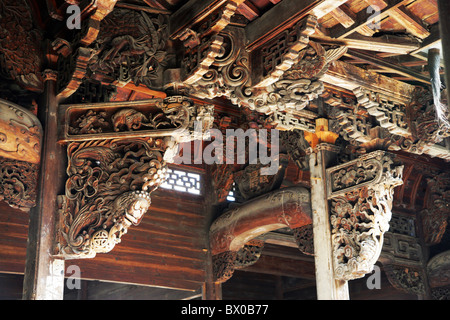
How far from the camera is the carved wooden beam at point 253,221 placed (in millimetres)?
5909

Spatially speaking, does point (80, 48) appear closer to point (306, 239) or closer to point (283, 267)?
point (306, 239)

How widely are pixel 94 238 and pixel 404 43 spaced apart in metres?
2.48

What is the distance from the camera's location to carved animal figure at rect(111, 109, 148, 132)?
4.25 meters

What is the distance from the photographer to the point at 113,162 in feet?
13.8

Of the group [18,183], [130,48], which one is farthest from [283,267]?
[18,183]

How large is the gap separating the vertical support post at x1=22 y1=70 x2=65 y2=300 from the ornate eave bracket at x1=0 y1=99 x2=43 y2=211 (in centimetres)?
5

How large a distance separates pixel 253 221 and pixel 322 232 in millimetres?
1128

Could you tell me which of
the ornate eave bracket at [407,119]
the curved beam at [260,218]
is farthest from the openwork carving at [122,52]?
the curved beam at [260,218]

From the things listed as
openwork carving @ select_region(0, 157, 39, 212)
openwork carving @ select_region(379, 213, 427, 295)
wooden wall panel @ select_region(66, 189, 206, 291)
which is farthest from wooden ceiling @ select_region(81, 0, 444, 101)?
openwork carving @ select_region(379, 213, 427, 295)

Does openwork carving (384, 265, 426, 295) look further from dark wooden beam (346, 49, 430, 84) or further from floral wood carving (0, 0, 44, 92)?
floral wood carving (0, 0, 44, 92)

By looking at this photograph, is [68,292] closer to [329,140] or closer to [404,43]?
[329,140]

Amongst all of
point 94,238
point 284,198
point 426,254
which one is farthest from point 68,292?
point 94,238

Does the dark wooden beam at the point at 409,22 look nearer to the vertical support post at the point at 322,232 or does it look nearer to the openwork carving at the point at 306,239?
the vertical support post at the point at 322,232

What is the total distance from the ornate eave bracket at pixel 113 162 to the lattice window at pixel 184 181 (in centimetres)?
288
